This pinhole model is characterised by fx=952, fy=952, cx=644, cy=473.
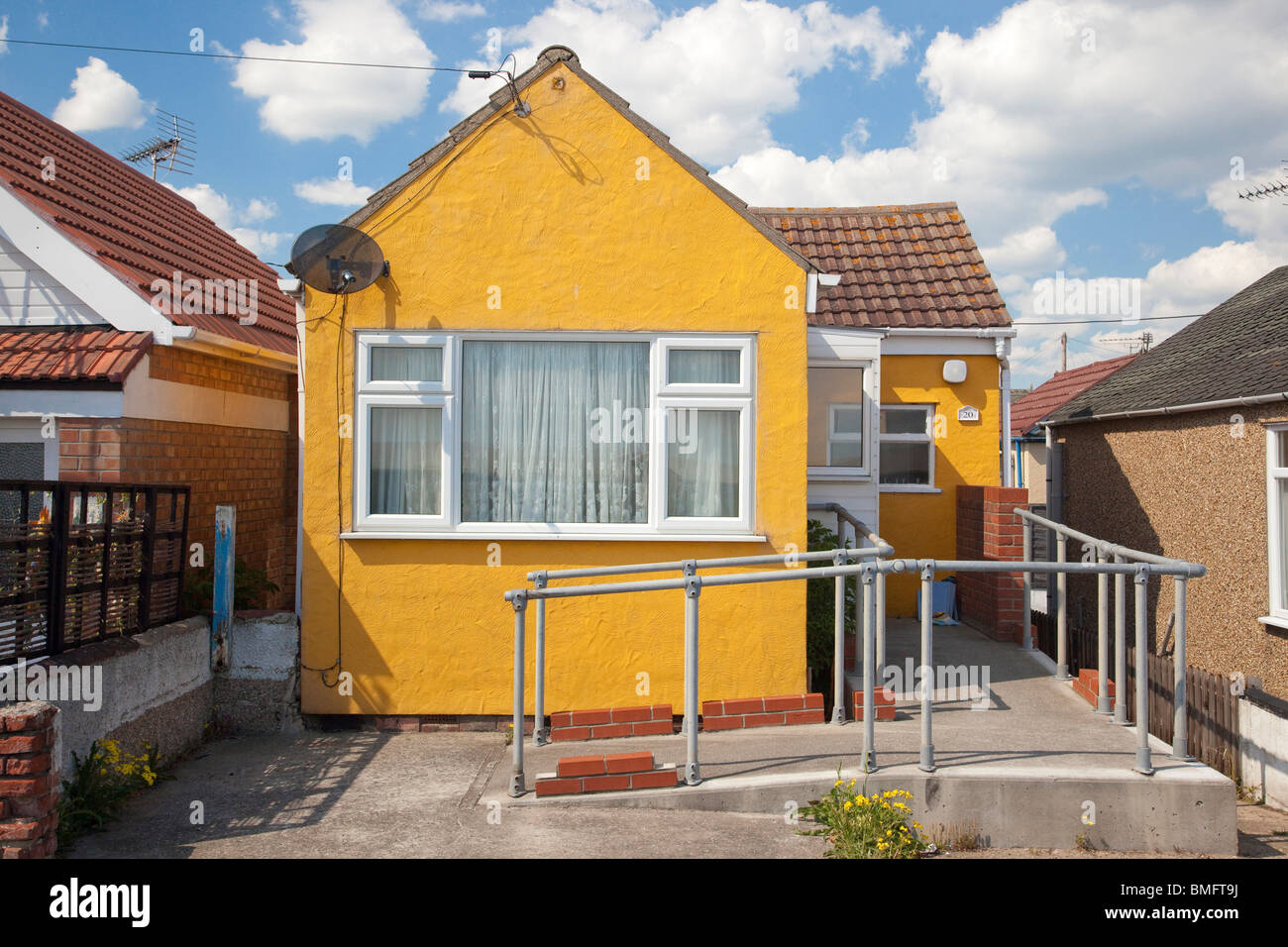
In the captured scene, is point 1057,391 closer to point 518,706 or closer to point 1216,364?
point 1216,364

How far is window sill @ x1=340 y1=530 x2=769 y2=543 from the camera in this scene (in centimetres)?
666

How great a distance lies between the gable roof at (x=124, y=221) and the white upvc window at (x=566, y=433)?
7.18 feet

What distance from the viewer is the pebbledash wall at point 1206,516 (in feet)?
27.2

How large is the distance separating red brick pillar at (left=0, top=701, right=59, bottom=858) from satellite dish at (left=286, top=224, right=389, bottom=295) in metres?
3.28

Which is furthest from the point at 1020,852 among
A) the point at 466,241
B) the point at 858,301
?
the point at 858,301

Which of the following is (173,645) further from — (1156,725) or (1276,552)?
(1276,552)

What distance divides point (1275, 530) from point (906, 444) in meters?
3.57

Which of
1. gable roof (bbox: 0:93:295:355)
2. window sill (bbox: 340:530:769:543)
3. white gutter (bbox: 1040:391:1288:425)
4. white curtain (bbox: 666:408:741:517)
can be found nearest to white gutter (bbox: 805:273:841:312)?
white curtain (bbox: 666:408:741:517)

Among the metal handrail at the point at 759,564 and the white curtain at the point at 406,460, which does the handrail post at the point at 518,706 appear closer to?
the metal handrail at the point at 759,564

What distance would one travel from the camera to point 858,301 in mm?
10438

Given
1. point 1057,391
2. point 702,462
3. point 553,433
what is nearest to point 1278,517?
point 702,462

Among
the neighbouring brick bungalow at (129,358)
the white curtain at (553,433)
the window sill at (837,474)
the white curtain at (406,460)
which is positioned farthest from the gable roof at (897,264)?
the neighbouring brick bungalow at (129,358)

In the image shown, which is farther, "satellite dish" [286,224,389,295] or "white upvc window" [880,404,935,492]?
"white upvc window" [880,404,935,492]

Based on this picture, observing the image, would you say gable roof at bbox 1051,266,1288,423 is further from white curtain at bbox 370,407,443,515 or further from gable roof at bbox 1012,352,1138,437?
gable roof at bbox 1012,352,1138,437
